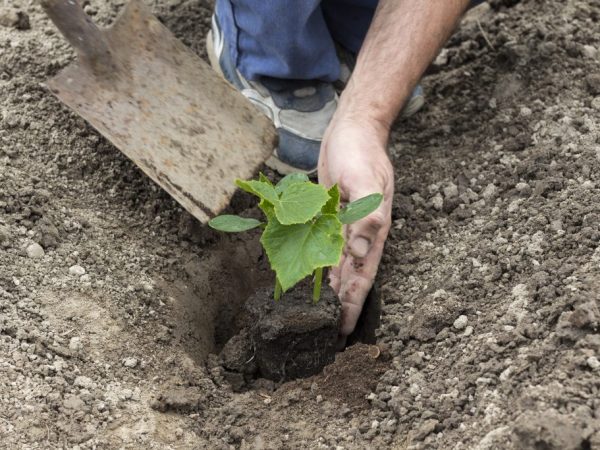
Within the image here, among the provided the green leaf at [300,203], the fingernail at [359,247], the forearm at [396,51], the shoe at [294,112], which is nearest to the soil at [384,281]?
the shoe at [294,112]

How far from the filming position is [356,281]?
8.16 ft

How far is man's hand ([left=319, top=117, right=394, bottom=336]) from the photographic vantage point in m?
2.37

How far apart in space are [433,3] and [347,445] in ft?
4.88

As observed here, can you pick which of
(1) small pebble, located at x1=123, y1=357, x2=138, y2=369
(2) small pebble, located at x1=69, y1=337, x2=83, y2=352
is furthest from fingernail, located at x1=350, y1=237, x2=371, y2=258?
(2) small pebble, located at x1=69, y1=337, x2=83, y2=352

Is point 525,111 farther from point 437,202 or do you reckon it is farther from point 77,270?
point 77,270

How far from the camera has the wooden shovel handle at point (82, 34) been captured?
269 centimetres

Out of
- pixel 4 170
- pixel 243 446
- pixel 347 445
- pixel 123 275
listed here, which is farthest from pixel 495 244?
pixel 4 170

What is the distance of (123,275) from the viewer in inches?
101

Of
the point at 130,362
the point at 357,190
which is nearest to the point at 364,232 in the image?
the point at 357,190

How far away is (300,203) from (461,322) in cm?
55

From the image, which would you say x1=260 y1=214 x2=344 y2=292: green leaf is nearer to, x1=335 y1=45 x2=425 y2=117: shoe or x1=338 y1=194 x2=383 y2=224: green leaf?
x1=338 y1=194 x2=383 y2=224: green leaf

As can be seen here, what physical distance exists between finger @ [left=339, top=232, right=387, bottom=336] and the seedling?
0.35 metres

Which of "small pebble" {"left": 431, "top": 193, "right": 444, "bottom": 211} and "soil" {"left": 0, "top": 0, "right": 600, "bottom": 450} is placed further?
"small pebble" {"left": 431, "top": 193, "right": 444, "bottom": 211}

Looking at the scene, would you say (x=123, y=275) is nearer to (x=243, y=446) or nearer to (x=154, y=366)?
(x=154, y=366)
